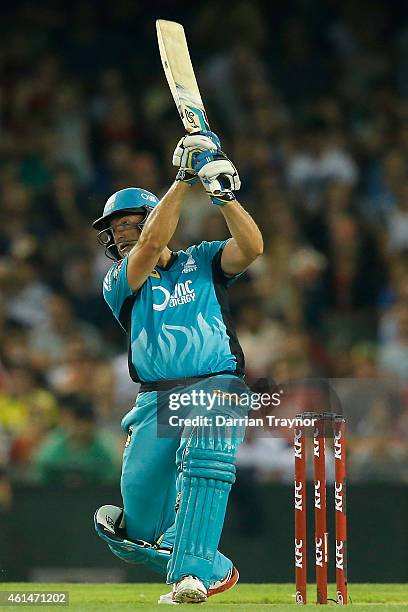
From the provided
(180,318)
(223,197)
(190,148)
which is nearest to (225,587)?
(180,318)

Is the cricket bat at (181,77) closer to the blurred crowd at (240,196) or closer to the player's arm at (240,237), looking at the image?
the player's arm at (240,237)

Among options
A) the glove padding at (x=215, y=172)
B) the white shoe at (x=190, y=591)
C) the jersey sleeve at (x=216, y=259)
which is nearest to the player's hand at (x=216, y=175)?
the glove padding at (x=215, y=172)

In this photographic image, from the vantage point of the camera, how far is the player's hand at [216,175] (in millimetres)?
5672

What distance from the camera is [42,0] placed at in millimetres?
14102

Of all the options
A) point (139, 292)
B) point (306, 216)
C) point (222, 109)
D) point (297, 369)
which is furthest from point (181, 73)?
point (222, 109)

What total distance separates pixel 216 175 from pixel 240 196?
6.61 meters

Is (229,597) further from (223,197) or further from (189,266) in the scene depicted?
(223,197)

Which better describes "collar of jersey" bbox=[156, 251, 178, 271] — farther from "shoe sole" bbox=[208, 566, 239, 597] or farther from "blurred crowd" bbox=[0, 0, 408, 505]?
"blurred crowd" bbox=[0, 0, 408, 505]

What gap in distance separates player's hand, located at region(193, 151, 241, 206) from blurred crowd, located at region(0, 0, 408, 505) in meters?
3.23

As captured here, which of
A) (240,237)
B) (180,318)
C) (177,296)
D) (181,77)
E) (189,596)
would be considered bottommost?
(189,596)

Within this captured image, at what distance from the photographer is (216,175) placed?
5.68 m

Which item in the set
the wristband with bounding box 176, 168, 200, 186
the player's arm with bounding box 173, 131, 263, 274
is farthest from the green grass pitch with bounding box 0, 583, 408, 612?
the wristband with bounding box 176, 168, 200, 186

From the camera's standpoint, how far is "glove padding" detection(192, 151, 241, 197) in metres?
5.67

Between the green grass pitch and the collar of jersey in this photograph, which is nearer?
the green grass pitch
